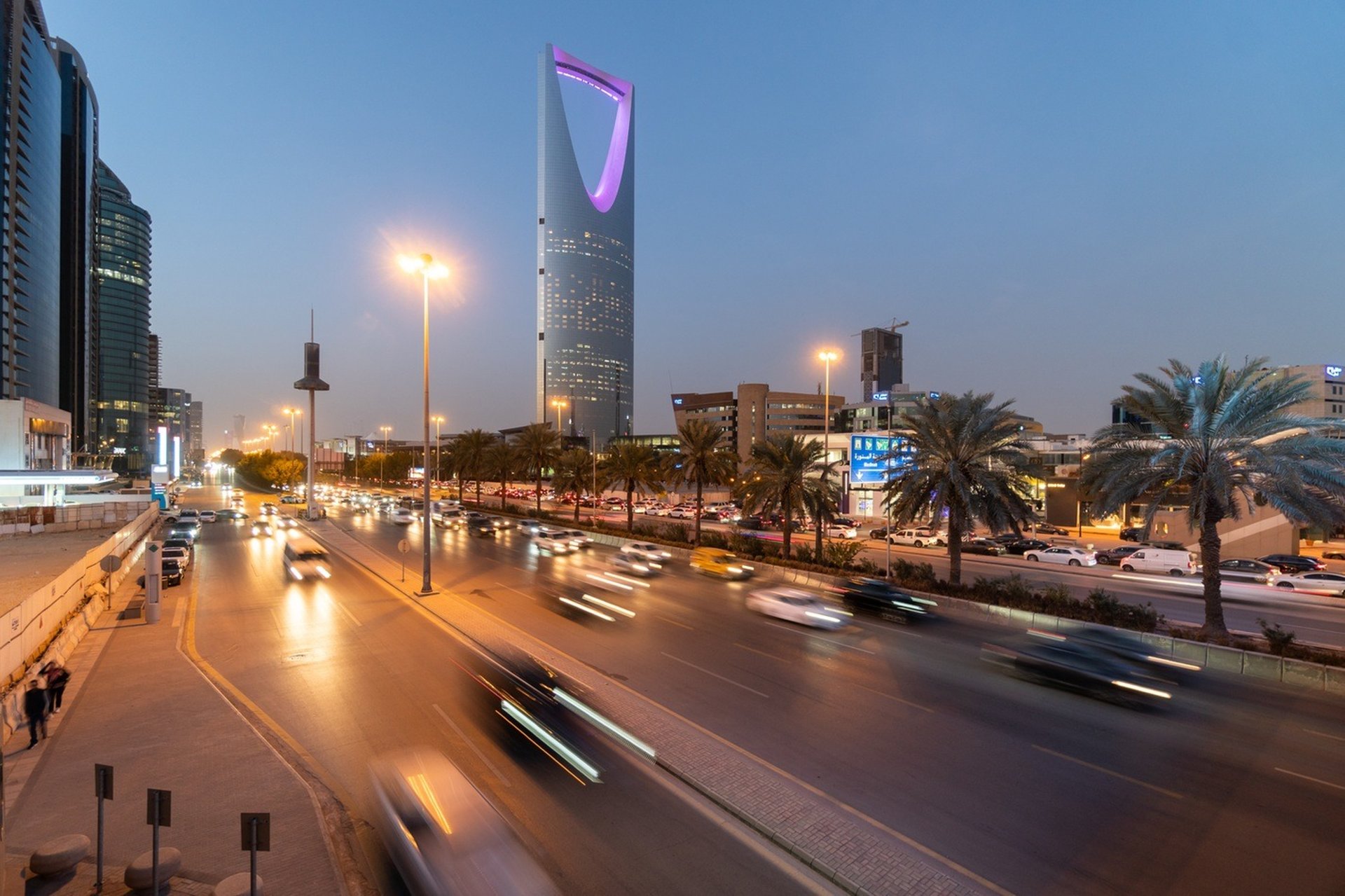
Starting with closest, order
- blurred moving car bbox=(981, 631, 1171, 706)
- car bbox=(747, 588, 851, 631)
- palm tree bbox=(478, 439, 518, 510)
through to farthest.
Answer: blurred moving car bbox=(981, 631, 1171, 706), car bbox=(747, 588, 851, 631), palm tree bbox=(478, 439, 518, 510)

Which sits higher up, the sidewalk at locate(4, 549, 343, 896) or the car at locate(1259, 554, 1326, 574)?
the sidewalk at locate(4, 549, 343, 896)

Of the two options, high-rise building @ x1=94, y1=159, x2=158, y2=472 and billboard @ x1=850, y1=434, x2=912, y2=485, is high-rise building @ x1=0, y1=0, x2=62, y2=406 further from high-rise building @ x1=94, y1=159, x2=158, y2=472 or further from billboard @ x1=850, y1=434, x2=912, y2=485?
billboard @ x1=850, y1=434, x2=912, y2=485

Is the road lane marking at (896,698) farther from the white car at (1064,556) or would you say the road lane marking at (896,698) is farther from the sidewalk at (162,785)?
the white car at (1064,556)

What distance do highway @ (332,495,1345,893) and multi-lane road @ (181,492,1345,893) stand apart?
0.05 meters

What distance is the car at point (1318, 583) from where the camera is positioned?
1078 inches

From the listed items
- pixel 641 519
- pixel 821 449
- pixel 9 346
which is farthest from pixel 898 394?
pixel 9 346

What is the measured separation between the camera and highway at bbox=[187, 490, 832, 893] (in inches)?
303

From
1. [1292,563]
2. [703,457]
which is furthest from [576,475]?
[1292,563]

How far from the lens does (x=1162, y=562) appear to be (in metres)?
33.4

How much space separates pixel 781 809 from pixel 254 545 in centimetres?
4212

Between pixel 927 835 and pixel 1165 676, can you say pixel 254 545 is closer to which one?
pixel 927 835

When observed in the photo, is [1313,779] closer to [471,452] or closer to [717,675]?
[717,675]

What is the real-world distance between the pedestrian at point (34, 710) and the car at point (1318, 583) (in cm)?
4312

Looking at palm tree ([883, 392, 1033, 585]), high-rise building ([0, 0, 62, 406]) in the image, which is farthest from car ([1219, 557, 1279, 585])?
high-rise building ([0, 0, 62, 406])
